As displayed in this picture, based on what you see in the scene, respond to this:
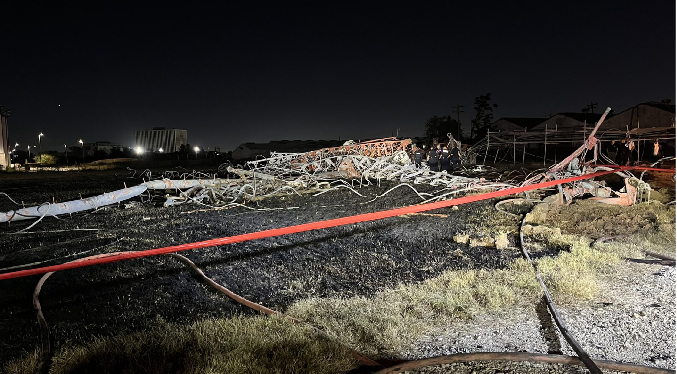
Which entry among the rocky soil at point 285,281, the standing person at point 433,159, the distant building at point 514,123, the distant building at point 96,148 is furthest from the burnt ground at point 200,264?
the distant building at point 96,148

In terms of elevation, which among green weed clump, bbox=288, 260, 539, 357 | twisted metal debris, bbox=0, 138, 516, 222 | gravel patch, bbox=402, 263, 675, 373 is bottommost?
gravel patch, bbox=402, 263, 675, 373

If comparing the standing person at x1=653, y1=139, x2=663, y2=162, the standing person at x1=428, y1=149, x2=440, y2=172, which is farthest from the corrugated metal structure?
the standing person at x1=428, y1=149, x2=440, y2=172

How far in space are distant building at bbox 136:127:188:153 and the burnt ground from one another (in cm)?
8102

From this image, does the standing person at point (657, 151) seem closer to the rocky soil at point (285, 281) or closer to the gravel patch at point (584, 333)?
the rocky soil at point (285, 281)

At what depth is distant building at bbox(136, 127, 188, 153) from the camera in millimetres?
84062

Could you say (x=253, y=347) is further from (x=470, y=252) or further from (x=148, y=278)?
(x=470, y=252)

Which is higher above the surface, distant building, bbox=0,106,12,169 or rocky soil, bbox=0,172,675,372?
distant building, bbox=0,106,12,169

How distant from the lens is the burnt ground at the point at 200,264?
3.79 metres

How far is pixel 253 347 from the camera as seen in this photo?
2939 millimetres

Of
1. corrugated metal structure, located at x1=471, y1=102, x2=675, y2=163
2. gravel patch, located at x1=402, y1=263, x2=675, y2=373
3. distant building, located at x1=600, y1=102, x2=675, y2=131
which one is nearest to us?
gravel patch, located at x1=402, y1=263, x2=675, y2=373

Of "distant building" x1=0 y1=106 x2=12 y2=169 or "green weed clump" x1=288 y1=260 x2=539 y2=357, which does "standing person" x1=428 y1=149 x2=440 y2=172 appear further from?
"distant building" x1=0 y1=106 x2=12 y2=169

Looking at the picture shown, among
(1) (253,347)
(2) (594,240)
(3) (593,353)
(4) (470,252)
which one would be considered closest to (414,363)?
(1) (253,347)

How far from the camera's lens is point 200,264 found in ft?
17.4

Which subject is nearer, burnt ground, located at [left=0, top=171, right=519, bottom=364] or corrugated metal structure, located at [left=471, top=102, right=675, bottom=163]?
burnt ground, located at [left=0, top=171, right=519, bottom=364]
